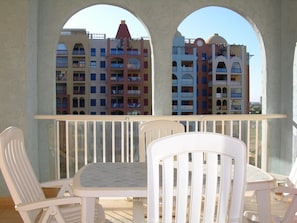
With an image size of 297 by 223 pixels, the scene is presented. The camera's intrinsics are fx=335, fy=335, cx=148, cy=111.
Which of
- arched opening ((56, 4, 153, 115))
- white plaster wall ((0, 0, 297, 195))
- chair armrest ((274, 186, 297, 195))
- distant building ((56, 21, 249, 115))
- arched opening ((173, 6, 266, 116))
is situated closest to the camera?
chair armrest ((274, 186, 297, 195))

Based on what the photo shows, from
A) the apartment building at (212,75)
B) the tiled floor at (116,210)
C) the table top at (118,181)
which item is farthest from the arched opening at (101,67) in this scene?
the table top at (118,181)

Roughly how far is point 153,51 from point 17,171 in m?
2.79

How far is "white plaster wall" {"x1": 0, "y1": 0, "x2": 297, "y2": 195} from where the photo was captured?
12.7ft

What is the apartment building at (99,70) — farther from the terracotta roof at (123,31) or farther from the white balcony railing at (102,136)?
the white balcony railing at (102,136)

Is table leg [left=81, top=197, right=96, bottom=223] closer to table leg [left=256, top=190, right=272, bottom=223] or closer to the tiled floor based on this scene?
table leg [left=256, top=190, right=272, bottom=223]

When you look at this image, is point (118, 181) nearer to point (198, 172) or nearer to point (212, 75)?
point (198, 172)

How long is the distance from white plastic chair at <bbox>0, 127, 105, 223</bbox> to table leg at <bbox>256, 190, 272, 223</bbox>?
99 centimetres

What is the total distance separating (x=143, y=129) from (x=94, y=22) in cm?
438

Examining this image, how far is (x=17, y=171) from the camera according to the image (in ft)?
6.35

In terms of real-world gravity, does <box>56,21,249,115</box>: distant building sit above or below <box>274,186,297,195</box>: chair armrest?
above

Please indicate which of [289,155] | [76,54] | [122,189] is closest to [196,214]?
[122,189]

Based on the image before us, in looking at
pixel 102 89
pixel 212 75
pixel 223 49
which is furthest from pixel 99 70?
pixel 223 49

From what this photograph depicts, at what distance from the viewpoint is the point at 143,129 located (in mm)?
3119

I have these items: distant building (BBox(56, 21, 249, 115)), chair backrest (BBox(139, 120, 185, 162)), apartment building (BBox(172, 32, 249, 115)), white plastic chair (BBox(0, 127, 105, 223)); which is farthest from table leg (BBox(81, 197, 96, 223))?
apartment building (BBox(172, 32, 249, 115))
